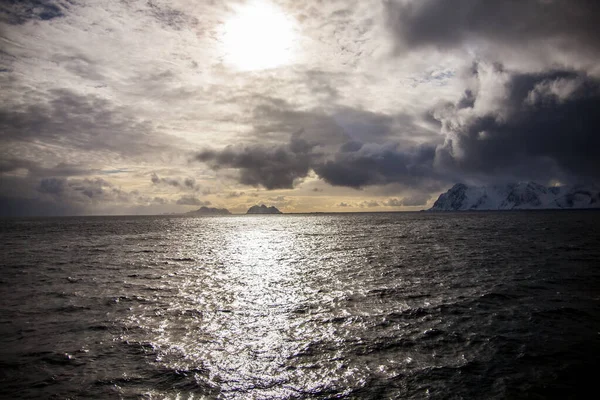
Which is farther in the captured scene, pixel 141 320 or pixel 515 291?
pixel 515 291

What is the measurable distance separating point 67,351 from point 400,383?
1501 cm

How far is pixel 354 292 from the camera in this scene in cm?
2686

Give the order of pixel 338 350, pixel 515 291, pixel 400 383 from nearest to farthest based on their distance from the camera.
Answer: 1. pixel 400 383
2. pixel 338 350
3. pixel 515 291

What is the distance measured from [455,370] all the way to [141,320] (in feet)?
56.6

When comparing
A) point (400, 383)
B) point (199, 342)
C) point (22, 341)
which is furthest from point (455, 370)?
point (22, 341)

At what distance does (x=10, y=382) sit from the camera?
12.8 metres

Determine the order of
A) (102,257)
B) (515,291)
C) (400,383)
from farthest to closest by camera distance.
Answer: (102,257) < (515,291) < (400,383)

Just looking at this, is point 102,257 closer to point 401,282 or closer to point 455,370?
point 401,282

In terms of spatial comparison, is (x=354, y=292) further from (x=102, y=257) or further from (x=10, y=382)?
(x=102, y=257)

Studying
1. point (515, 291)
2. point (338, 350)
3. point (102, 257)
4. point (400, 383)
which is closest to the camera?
point (400, 383)

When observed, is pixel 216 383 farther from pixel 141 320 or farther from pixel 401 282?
pixel 401 282

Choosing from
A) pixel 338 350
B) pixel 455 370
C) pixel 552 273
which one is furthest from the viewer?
pixel 552 273

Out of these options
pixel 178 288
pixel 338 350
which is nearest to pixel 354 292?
pixel 338 350

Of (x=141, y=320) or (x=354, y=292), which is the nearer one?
(x=141, y=320)
